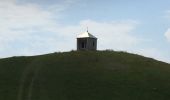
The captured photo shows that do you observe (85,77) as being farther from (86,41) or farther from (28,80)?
(86,41)

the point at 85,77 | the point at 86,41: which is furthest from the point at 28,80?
the point at 86,41

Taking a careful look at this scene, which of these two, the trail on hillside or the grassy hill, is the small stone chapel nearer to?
the grassy hill

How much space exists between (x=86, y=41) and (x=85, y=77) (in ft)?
60.4

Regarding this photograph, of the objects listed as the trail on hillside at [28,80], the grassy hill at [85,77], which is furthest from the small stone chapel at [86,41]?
the trail on hillside at [28,80]

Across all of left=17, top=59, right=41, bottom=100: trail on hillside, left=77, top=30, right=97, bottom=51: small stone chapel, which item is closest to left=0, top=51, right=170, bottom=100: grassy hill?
left=17, top=59, right=41, bottom=100: trail on hillside

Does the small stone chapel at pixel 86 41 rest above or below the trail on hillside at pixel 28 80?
above

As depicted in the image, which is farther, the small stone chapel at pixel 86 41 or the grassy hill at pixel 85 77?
the small stone chapel at pixel 86 41

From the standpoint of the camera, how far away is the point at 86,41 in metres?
78.6

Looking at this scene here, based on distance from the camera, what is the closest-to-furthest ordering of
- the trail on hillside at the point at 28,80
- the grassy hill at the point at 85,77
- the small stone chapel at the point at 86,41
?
1. the trail on hillside at the point at 28,80
2. the grassy hill at the point at 85,77
3. the small stone chapel at the point at 86,41

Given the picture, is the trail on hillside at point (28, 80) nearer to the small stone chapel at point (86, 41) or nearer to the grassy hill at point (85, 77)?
the grassy hill at point (85, 77)

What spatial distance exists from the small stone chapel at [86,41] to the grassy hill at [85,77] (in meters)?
6.40

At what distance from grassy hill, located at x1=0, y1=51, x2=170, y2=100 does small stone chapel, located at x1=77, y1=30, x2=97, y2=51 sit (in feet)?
21.0

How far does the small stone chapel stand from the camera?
258 feet

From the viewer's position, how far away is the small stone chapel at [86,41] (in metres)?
78.7
